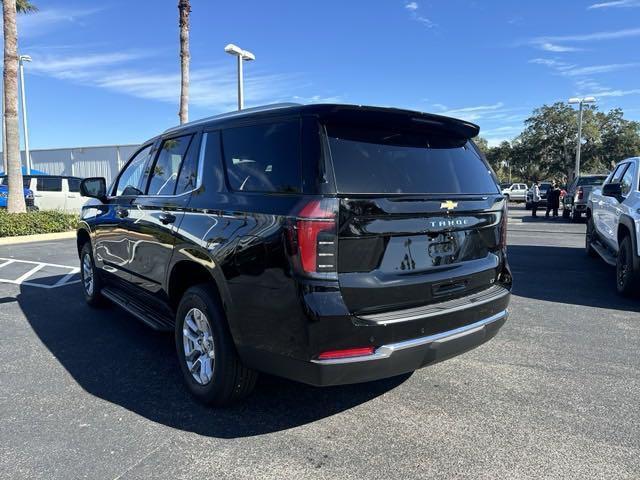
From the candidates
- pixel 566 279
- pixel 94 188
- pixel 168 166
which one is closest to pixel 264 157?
pixel 168 166

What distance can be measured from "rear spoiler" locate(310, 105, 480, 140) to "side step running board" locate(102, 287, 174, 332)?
215cm

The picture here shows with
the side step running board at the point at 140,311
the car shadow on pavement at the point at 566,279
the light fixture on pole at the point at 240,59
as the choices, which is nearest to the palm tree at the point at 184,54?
the light fixture on pole at the point at 240,59

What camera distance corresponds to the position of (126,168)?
201 inches

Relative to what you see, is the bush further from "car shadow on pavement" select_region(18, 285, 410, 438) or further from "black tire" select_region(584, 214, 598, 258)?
"black tire" select_region(584, 214, 598, 258)

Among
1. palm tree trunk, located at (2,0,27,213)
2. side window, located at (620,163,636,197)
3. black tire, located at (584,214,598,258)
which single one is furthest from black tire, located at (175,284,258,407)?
palm tree trunk, located at (2,0,27,213)

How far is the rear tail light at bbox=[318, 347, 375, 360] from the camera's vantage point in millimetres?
2547

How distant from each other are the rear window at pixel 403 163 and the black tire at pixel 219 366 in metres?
1.16

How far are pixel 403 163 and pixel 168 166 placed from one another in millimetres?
2077

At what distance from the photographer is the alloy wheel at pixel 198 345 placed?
326 centimetres

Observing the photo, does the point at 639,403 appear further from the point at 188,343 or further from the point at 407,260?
the point at 188,343

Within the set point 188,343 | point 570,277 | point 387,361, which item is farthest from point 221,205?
point 570,277

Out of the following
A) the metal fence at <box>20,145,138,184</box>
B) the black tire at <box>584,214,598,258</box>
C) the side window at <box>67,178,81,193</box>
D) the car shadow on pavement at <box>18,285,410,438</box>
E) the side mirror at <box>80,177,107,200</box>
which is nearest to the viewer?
the car shadow on pavement at <box>18,285,410,438</box>

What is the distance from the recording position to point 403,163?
3029 mm

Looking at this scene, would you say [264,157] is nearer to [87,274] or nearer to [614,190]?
[87,274]
